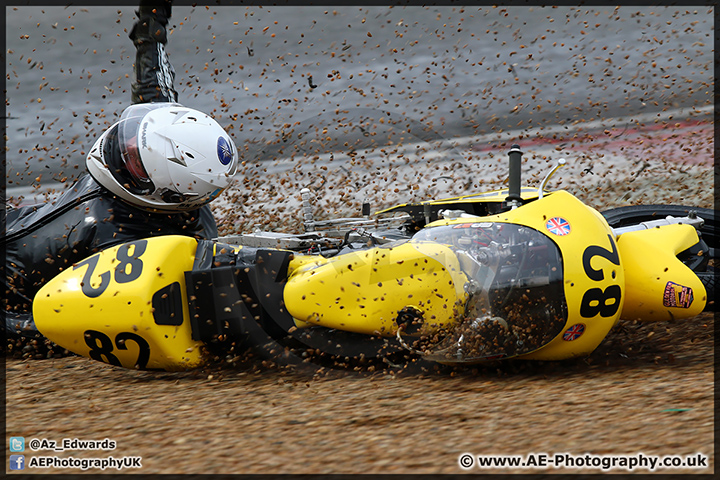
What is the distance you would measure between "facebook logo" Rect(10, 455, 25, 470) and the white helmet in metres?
1.69

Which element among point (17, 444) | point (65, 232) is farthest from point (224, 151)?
point (17, 444)

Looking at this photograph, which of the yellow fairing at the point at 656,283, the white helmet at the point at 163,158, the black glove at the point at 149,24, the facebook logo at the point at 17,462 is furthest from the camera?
the black glove at the point at 149,24

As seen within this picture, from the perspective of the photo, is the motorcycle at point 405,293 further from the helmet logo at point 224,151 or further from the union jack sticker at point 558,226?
the helmet logo at point 224,151

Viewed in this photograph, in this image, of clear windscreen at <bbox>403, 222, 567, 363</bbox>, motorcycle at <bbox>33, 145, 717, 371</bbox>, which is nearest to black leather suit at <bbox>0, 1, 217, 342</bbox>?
motorcycle at <bbox>33, 145, 717, 371</bbox>

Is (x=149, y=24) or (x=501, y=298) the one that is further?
(x=149, y=24)

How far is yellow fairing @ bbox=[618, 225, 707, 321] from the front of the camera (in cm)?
294

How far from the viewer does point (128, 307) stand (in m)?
2.98

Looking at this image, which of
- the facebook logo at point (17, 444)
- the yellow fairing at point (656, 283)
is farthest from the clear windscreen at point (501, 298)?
the facebook logo at point (17, 444)

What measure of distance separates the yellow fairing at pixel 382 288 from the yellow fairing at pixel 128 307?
2.33ft

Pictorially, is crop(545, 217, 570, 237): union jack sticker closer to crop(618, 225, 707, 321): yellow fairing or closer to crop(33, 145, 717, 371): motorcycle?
crop(33, 145, 717, 371): motorcycle

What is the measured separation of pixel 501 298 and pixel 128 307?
5.89 ft

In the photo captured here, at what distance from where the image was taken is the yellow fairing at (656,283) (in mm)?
2936

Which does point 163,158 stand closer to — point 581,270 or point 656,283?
point 581,270

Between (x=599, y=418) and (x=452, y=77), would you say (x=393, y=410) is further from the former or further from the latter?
(x=452, y=77)
